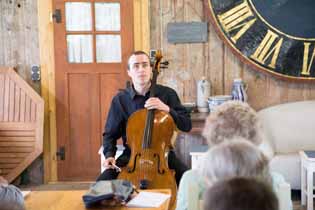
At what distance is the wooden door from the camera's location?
4.22 meters

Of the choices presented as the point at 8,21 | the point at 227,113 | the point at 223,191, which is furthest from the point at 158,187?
the point at 8,21

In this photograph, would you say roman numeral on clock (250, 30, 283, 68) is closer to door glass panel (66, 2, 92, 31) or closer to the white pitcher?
the white pitcher

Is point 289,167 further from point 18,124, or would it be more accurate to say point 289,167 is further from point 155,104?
point 18,124

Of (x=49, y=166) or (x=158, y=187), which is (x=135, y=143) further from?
(x=49, y=166)

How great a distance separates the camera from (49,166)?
14.5 ft

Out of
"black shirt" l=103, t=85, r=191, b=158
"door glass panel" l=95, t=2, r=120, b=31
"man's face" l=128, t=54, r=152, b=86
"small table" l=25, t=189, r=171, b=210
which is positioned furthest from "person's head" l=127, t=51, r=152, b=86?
"door glass panel" l=95, t=2, r=120, b=31

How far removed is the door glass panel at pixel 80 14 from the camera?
4.22 metres

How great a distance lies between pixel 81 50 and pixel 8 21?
28.6 inches

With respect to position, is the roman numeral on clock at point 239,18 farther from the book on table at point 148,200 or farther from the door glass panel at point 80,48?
the book on table at point 148,200

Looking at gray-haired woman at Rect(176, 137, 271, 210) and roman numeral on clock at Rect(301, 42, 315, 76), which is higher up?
roman numeral on clock at Rect(301, 42, 315, 76)

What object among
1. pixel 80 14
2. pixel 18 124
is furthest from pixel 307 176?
pixel 18 124

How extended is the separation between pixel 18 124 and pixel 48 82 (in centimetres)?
47

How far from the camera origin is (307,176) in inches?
137

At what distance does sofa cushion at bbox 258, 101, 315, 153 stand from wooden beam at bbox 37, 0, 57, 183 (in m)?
1.94
